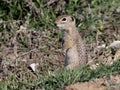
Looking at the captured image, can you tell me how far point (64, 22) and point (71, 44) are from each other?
0.36m

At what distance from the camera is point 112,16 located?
30.3ft

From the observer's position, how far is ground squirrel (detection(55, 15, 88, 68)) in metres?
7.12

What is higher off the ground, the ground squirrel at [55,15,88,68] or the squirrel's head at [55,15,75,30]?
the squirrel's head at [55,15,75,30]

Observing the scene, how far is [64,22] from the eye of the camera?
7.16 metres

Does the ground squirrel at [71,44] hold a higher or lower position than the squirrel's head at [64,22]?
lower

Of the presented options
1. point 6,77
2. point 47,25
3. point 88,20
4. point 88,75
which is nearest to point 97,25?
point 88,20

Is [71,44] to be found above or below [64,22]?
below

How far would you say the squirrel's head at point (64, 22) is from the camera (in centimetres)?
713

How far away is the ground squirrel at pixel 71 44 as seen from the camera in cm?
712

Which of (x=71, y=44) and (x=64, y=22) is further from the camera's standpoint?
(x=71, y=44)

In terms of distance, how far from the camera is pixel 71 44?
7262 millimetres

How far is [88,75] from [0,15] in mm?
3688

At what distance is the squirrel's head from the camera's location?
713 centimetres

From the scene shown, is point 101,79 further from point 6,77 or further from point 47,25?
point 47,25
